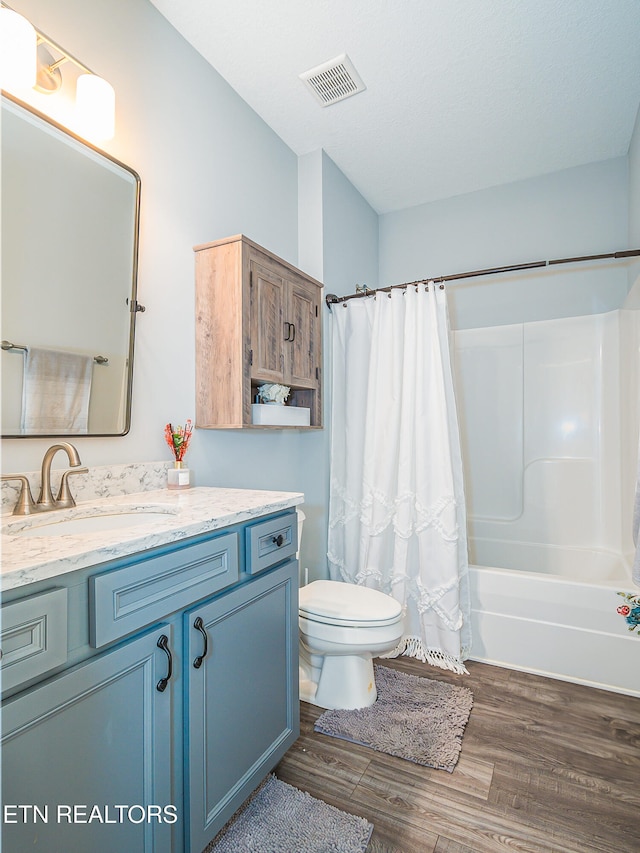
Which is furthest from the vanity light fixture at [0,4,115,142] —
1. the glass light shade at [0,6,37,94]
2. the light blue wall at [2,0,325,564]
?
the light blue wall at [2,0,325,564]

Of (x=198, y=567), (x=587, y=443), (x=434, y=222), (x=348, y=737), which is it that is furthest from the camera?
(x=434, y=222)

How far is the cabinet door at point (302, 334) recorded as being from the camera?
2137mm

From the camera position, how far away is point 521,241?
9.64ft

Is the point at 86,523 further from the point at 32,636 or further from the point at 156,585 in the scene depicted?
the point at 32,636

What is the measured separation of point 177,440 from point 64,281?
2.03ft

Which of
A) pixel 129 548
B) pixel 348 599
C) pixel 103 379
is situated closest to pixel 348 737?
pixel 348 599

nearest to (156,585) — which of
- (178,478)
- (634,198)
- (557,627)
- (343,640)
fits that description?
(178,478)

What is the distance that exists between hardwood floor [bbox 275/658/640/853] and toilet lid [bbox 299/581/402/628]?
0.41 metres

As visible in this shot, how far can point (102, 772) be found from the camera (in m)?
0.86

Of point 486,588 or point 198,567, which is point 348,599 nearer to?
point 486,588

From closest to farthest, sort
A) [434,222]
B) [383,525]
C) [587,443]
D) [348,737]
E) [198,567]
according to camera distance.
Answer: [198,567]
[348,737]
[383,525]
[587,443]
[434,222]

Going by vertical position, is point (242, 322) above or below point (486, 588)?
above

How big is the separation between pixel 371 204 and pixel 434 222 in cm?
45

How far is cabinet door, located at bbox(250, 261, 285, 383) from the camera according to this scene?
6.14 feet
